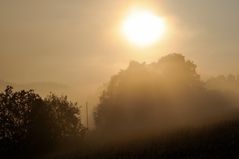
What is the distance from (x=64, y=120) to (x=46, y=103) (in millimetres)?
4553

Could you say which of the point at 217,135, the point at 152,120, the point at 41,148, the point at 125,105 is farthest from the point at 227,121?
the point at 125,105

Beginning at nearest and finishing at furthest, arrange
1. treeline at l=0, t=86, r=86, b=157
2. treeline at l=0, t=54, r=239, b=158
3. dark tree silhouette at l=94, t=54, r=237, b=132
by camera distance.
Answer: treeline at l=0, t=54, r=239, b=158 → treeline at l=0, t=86, r=86, b=157 → dark tree silhouette at l=94, t=54, r=237, b=132

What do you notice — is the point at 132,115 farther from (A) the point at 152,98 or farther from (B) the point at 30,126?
(B) the point at 30,126

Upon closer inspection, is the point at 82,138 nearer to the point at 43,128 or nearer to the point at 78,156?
the point at 43,128

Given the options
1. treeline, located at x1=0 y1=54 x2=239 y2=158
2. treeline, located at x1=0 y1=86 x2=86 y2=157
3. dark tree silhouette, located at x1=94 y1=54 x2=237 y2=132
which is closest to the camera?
treeline, located at x1=0 y1=54 x2=239 y2=158

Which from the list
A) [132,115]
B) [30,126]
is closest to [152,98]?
[132,115]

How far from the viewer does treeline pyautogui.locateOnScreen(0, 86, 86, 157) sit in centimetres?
7556

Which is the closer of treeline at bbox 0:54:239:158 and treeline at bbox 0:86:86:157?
treeline at bbox 0:54:239:158

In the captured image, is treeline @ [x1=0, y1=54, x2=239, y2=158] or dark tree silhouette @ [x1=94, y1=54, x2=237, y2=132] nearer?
treeline @ [x1=0, y1=54, x2=239, y2=158]

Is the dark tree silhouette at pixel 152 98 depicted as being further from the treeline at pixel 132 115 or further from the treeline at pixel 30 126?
the treeline at pixel 30 126

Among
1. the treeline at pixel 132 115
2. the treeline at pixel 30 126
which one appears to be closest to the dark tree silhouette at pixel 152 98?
the treeline at pixel 132 115

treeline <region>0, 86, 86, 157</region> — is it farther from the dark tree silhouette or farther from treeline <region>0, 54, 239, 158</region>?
the dark tree silhouette

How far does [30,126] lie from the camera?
77.5 meters

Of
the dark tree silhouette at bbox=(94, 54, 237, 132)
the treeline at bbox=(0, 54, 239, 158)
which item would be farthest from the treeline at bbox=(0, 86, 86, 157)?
the dark tree silhouette at bbox=(94, 54, 237, 132)
